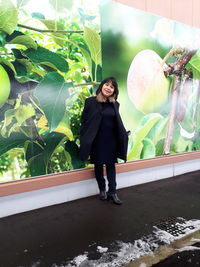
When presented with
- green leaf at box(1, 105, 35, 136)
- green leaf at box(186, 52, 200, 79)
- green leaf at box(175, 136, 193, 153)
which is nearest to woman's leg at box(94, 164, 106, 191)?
green leaf at box(1, 105, 35, 136)

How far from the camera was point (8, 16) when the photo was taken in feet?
8.20

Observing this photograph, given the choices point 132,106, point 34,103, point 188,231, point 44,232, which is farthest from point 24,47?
point 188,231

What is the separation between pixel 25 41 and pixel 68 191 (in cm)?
187

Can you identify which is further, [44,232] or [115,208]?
[115,208]

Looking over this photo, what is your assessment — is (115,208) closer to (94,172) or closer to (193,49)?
(94,172)

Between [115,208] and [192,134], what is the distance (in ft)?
7.93

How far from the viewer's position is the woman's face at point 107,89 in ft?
9.28

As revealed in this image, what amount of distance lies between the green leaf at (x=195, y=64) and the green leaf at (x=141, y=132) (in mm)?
1233

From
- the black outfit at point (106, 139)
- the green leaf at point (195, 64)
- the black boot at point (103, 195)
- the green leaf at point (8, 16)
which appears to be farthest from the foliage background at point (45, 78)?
the green leaf at point (195, 64)

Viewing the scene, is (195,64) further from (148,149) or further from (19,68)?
(19,68)

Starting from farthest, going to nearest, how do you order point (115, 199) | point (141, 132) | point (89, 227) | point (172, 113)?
1. point (172, 113)
2. point (141, 132)
3. point (115, 199)
4. point (89, 227)

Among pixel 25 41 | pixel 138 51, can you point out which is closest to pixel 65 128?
pixel 25 41

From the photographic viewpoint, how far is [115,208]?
2832 millimetres

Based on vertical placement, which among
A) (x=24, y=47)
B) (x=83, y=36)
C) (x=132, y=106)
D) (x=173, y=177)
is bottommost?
(x=173, y=177)
